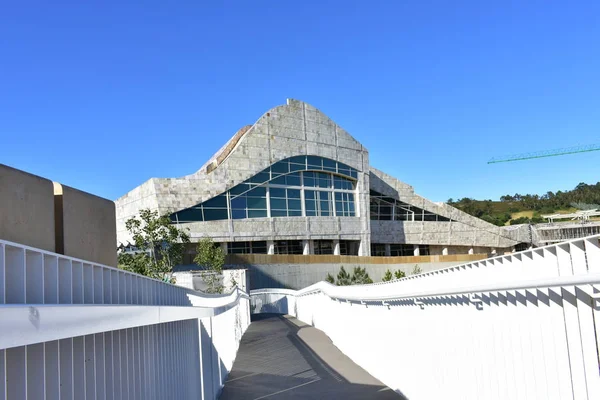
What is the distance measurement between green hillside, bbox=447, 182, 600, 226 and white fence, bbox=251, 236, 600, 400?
129 m

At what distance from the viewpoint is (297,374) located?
12.3m

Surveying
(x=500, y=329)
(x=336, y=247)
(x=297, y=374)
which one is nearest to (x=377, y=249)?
(x=336, y=247)

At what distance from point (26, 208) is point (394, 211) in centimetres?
6772

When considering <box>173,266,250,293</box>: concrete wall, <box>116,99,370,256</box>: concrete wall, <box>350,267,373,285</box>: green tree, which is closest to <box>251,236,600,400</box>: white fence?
<box>173,266,250,293</box>: concrete wall

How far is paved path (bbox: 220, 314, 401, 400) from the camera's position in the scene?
1045cm

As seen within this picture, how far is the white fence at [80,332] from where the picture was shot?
119 inches

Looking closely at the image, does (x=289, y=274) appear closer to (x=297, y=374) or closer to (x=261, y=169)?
(x=261, y=169)

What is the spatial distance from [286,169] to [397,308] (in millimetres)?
46614

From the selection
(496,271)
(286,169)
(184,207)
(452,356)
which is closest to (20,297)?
(496,271)

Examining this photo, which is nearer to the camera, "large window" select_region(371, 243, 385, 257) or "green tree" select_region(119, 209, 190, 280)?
"green tree" select_region(119, 209, 190, 280)

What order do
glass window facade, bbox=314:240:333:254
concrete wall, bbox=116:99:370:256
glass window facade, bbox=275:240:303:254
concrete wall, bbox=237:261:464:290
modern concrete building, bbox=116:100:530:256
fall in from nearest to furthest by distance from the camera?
1. concrete wall, bbox=116:99:370:256
2. modern concrete building, bbox=116:100:530:256
3. concrete wall, bbox=237:261:464:290
4. glass window facade, bbox=275:240:303:254
5. glass window facade, bbox=314:240:333:254

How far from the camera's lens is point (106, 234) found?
628 centimetres

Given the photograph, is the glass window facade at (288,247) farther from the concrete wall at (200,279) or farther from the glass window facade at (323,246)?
the concrete wall at (200,279)

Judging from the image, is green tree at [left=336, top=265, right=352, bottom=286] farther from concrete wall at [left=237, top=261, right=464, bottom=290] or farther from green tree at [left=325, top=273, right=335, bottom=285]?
concrete wall at [left=237, top=261, right=464, bottom=290]
